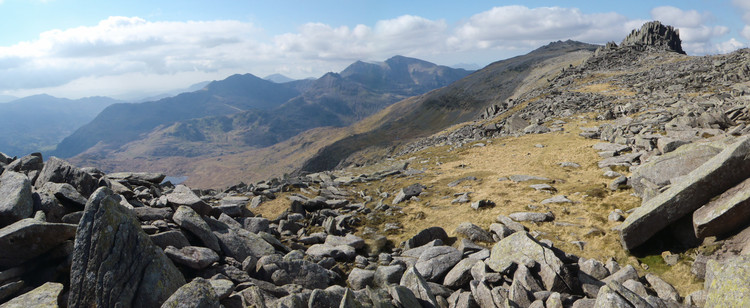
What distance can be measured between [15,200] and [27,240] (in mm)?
3025

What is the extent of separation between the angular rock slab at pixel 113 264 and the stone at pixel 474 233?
45.4 ft

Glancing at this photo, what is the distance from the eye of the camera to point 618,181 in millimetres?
21844

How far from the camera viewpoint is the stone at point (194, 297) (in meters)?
8.34

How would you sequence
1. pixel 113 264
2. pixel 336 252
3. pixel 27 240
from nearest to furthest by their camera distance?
pixel 113 264, pixel 27 240, pixel 336 252

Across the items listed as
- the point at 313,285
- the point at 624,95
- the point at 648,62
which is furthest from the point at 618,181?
the point at 648,62

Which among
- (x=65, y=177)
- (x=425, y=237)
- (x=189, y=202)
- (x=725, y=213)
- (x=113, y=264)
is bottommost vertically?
(x=425, y=237)

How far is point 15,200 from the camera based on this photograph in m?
12.1

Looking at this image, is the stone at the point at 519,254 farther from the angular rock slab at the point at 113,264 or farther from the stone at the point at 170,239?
the stone at the point at 170,239

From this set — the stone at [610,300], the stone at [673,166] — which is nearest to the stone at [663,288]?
the stone at [610,300]

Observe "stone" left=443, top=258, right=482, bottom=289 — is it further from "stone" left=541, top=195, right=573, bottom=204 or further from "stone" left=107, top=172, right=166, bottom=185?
"stone" left=107, top=172, right=166, bottom=185

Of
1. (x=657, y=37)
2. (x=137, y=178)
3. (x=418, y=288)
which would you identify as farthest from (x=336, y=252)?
(x=657, y=37)

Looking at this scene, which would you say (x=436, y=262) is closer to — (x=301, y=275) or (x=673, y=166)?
(x=301, y=275)

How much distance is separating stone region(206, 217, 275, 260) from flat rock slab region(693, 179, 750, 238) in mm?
16809

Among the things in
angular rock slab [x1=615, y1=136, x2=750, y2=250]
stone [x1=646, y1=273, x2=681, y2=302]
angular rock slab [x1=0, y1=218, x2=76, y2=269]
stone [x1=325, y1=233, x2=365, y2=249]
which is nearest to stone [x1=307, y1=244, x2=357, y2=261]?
stone [x1=325, y1=233, x2=365, y2=249]
